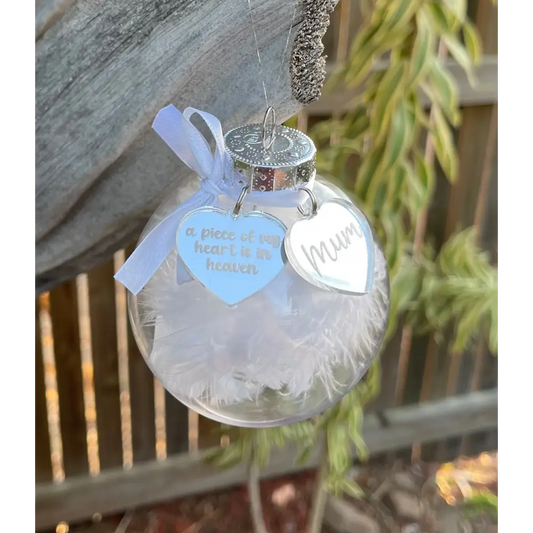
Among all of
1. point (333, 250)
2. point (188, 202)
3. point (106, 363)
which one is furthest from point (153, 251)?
point (106, 363)

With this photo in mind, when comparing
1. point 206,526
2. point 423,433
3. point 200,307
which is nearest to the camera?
point 200,307

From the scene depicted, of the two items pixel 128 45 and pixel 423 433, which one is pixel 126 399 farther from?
pixel 128 45

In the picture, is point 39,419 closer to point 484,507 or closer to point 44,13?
point 44,13

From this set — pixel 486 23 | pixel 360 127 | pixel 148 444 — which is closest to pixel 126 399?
pixel 148 444

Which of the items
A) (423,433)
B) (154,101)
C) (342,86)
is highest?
(154,101)

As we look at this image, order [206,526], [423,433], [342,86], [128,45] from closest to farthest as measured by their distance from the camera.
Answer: [128,45] < [342,86] < [206,526] < [423,433]

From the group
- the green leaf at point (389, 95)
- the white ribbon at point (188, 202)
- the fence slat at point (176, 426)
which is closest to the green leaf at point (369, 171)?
the green leaf at point (389, 95)

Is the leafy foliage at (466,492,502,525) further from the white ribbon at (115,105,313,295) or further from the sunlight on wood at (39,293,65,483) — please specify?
the white ribbon at (115,105,313,295)
